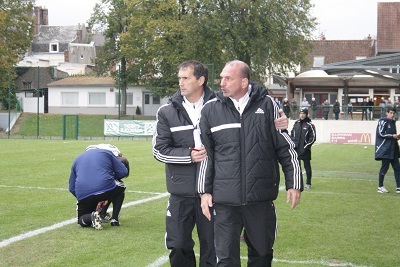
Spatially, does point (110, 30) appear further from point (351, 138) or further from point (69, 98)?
point (351, 138)

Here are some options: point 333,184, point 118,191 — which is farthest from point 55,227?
point 333,184

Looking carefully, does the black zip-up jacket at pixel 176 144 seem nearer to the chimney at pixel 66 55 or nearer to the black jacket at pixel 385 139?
the black jacket at pixel 385 139

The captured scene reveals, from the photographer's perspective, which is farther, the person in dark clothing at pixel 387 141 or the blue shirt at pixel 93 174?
the person in dark clothing at pixel 387 141

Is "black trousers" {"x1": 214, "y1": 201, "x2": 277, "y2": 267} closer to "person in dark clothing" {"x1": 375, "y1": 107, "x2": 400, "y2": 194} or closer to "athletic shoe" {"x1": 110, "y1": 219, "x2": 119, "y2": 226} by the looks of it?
"athletic shoe" {"x1": 110, "y1": 219, "x2": 119, "y2": 226}

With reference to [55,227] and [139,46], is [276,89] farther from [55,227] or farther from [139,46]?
[55,227]

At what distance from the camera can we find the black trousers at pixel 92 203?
9555mm

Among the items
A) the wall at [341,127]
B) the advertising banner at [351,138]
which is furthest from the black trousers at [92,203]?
the advertising banner at [351,138]

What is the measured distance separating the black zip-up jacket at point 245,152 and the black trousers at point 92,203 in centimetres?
397

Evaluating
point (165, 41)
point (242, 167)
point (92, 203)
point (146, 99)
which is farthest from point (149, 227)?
point (146, 99)

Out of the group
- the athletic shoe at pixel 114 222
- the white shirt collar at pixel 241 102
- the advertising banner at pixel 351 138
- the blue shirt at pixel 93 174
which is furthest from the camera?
the advertising banner at pixel 351 138

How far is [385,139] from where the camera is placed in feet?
48.6

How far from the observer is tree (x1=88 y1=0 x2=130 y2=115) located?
64938mm

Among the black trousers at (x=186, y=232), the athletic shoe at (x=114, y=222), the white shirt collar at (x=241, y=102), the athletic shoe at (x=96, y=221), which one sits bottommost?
the athletic shoe at (x=114, y=222)

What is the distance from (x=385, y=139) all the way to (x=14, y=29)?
173 feet
